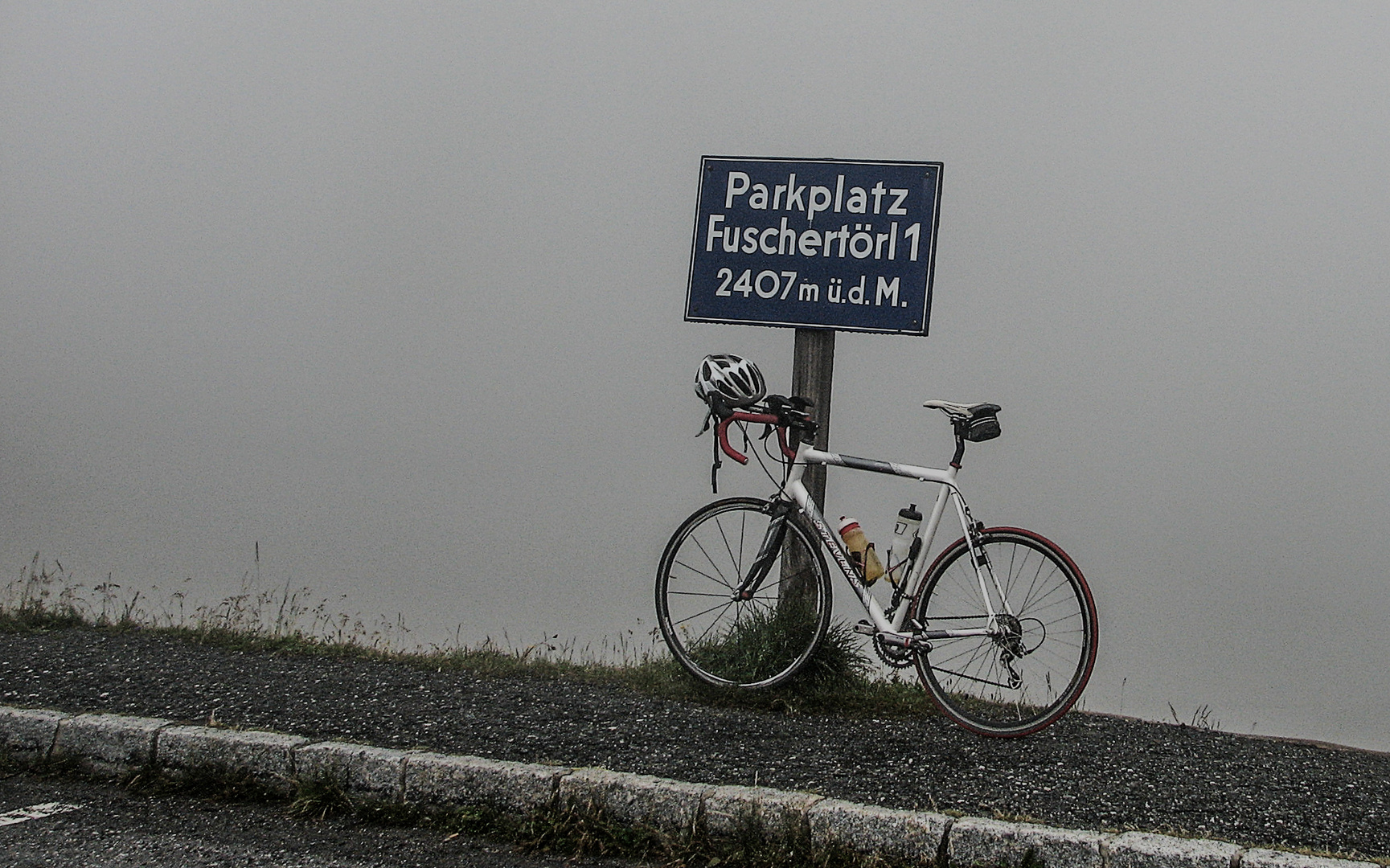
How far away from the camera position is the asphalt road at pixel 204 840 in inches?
150

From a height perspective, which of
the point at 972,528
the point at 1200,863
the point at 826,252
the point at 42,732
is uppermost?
the point at 826,252

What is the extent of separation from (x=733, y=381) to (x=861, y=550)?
0.97 m

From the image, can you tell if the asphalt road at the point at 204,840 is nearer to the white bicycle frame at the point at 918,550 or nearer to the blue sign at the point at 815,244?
the white bicycle frame at the point at 918,550

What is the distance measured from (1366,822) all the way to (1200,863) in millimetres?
922

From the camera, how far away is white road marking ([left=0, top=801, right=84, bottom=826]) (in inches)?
165

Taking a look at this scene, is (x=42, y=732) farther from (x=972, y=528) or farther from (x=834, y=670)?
(x=972, y=528)

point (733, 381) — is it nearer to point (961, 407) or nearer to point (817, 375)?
point (817, 375)

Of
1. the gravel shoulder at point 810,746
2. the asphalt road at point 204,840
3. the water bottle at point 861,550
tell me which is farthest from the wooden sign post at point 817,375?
the asphalt road at point 204,840

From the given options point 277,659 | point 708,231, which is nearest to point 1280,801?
point 708,231

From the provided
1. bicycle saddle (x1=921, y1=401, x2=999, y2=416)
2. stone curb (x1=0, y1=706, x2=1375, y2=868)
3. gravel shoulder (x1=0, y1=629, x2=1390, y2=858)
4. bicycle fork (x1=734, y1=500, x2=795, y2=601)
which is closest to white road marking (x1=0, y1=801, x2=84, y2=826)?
stone curb (x1=0, y1=706, x2=1375, y2=868)

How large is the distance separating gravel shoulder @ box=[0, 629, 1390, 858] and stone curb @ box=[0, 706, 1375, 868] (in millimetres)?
145

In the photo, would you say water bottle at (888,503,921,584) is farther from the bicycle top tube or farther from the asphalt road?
the asphalt road

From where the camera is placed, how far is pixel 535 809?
13.6 feet

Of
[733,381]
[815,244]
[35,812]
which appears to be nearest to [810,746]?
[733,381]
